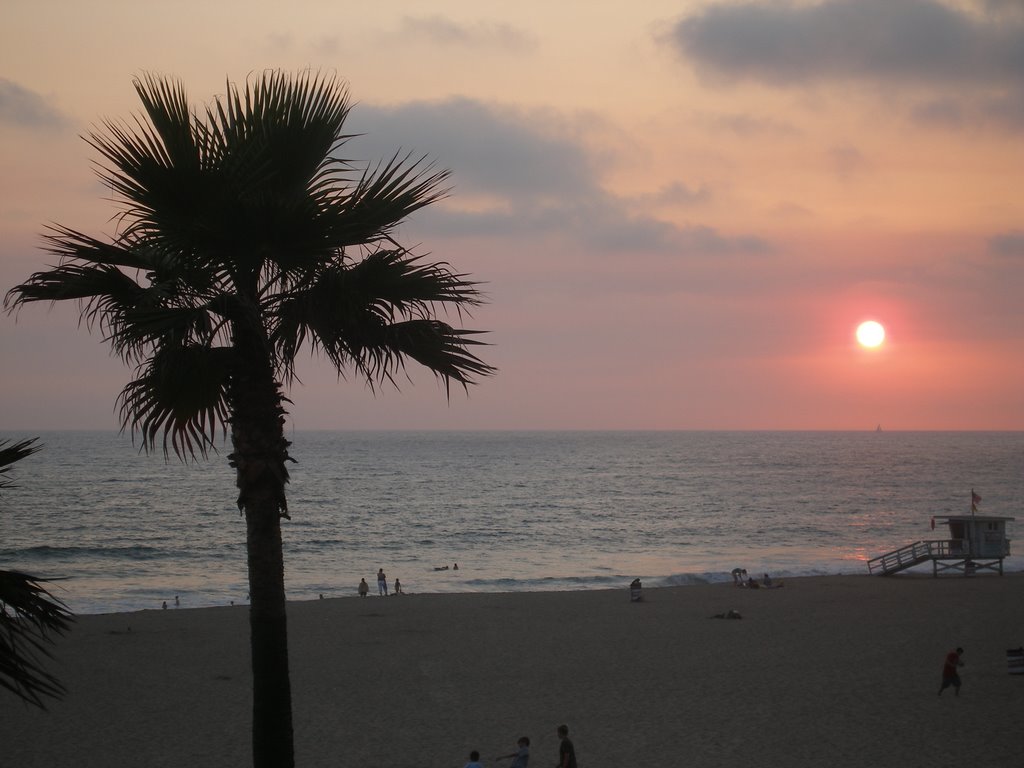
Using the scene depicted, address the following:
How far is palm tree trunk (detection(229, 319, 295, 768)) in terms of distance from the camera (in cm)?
542

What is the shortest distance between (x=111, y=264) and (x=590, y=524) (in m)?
73.3

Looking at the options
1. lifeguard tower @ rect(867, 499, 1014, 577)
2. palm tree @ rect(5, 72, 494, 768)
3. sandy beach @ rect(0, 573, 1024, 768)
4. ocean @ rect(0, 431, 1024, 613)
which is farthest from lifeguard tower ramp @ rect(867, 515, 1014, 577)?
palm tree @ rect(5, 72, 494, 768)

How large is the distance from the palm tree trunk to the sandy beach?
35.7 ft

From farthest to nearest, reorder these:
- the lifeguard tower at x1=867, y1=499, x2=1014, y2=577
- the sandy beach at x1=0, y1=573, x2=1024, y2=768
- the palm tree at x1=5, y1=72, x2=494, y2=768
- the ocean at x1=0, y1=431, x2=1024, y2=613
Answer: the ocean at x1=0, y1=431, x2=1024, y2=613 → the lifeguard tower at x1=867, y1=499, x2=1014, y2=577 → the sandy beach at x1=0, y1=573, x2=1024, y2=768 → the palm tree at x1=5, y1=72, x2=494, y2=768

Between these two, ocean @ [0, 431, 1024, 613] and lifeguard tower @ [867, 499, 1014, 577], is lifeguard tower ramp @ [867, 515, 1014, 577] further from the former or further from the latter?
ocean @ [0, 431, 1024, 613]

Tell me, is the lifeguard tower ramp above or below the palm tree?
below

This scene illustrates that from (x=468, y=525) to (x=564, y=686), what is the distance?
55769 mm

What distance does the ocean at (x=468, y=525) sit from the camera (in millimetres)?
48344

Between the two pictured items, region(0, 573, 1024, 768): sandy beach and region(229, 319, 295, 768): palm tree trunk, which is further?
region(0, 573, 1024, 768): sandy beach

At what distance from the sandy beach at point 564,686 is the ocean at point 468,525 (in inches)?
263

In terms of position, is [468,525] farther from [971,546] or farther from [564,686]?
[564,686]

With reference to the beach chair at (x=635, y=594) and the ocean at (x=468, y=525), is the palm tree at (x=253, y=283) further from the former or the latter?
the beach chair at (x=635, y=594)

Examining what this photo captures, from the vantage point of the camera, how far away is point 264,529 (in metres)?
5.54

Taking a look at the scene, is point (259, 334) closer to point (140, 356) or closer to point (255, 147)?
point (140, 356)
